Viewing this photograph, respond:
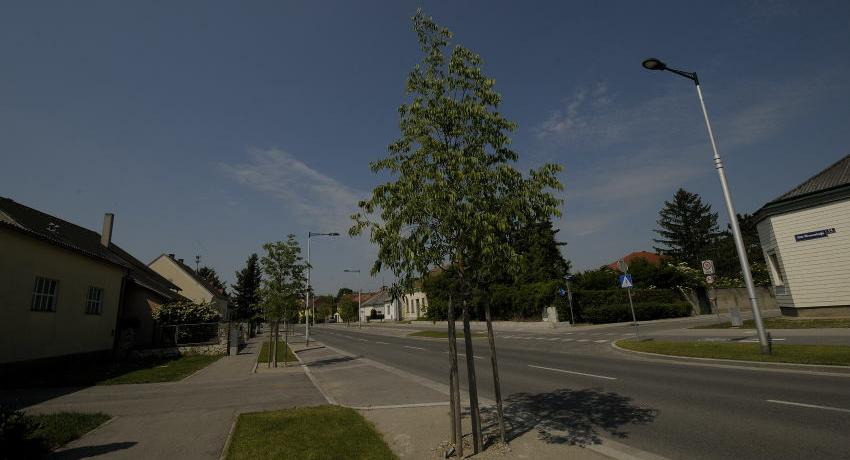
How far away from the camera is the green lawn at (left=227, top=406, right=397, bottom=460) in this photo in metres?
5.90

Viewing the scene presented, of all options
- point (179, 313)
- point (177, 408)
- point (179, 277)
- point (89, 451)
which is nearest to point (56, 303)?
point (179, 313)

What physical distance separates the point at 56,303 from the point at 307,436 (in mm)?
16482

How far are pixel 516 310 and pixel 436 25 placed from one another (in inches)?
1408

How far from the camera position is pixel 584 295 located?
3516 centimetres

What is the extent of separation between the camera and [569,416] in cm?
780

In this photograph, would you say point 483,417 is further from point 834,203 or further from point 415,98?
point 834,203

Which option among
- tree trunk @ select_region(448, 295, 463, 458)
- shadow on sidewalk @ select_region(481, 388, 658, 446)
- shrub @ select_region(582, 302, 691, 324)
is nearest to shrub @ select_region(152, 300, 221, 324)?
shadow on sidewalk @ select_region(481, 388, 658, 446)

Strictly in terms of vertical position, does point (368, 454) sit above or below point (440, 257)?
below

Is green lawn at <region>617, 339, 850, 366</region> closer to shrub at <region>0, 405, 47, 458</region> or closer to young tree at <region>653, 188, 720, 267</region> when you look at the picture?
shrub at <region>0, 405, 47, 458</region>

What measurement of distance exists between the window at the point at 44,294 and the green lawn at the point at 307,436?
42.9 feet

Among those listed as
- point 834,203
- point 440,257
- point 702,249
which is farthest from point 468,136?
point 702,249

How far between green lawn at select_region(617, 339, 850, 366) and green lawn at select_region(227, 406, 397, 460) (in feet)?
37.9

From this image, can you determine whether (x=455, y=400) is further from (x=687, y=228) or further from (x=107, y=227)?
(x=687, y=228)

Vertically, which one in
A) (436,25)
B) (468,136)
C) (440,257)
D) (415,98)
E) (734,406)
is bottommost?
(734,406)
